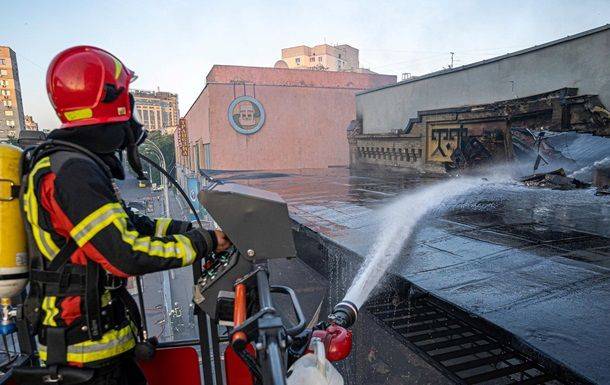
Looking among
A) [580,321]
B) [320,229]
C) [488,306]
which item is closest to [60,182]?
[488,306]

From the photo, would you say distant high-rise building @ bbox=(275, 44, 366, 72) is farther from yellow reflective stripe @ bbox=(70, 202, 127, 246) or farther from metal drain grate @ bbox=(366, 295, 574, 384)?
yellow reflective stripe @ bbox=(70, 202, 127, 246)

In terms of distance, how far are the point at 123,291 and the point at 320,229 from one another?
3807mm

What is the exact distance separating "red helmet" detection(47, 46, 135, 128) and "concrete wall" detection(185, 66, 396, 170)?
22598mm

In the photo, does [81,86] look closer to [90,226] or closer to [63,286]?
[90,226]

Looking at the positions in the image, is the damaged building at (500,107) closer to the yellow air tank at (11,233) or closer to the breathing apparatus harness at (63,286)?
the breathing apparatus harness at (63,286)

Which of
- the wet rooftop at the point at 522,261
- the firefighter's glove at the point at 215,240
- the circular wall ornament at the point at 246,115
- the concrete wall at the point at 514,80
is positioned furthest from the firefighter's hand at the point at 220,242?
the circular wall ornament at the point at 246,115

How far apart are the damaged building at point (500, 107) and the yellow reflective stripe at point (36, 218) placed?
992 cm

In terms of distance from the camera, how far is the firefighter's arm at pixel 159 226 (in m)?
2.21

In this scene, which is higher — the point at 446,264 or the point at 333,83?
the point at 333,83

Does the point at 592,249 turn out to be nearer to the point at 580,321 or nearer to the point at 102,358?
the point at 580,321

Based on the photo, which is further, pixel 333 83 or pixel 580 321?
pixel 333 83

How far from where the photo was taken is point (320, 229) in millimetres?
5613

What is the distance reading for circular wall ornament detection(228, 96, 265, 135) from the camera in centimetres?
2455

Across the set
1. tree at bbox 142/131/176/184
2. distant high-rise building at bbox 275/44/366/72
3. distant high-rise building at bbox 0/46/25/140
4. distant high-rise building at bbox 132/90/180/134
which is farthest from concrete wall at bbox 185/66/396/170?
distant high-rise building at bbox 132/90/180/134
